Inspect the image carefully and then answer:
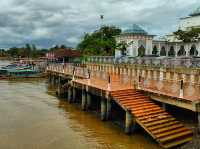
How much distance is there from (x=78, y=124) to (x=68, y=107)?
6817 millimetres

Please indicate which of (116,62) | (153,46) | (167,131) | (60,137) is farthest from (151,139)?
(153,46)

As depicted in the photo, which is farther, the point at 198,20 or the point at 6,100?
the point at 198,20

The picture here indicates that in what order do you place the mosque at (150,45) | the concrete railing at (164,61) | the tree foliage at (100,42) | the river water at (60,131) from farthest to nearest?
the tree foliage at (100,42) → the mosque at (150,45) → the concrete railing at (164,61) → the river water at (60,131)

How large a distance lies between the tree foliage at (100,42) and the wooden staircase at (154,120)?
132 ft

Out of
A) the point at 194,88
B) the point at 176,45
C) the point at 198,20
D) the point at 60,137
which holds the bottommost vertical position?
the point at 60,137

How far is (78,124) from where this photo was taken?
22391 mm

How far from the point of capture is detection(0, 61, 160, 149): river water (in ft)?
57.4

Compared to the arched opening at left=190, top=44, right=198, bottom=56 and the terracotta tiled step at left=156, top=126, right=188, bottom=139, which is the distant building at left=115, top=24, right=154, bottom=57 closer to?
the arched opening at left=190, top=44, right=198, bottom=56

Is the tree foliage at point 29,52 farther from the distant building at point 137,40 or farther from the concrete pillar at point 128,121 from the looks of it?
the concrete pillar at point 128,121

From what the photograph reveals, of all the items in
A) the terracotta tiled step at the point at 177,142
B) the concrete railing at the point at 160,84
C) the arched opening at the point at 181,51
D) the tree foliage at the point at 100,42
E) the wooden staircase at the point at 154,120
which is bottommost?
the terracotta tiled step at the point at 177,142

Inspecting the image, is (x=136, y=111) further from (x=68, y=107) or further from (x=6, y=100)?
(x=6, y=100)

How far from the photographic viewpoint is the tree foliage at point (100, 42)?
6344 centimetres

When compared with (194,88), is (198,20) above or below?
above

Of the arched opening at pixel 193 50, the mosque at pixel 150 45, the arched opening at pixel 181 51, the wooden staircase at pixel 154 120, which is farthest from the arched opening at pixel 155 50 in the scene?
the wooden staircase at pixel 154 120
